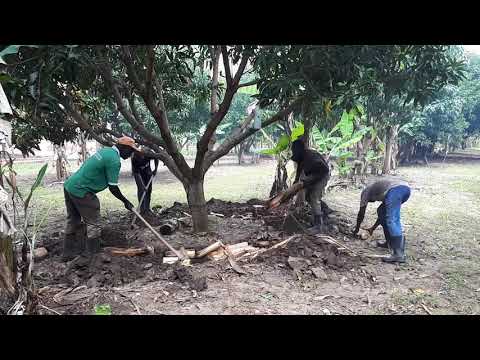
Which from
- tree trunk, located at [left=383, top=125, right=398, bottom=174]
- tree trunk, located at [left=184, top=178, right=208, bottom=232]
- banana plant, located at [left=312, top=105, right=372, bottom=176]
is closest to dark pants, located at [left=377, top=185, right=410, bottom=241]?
tree trunk, located at [left=184, top=178, right=208, bottom=232]

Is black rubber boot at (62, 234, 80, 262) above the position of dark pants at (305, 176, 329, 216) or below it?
below

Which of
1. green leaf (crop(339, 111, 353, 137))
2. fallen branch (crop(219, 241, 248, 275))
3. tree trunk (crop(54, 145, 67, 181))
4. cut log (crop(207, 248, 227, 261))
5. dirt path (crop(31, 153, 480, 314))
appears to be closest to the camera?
dirt path (crop(31, 153, 480, 314))

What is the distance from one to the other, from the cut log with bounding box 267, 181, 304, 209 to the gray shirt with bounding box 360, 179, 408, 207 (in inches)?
50.5

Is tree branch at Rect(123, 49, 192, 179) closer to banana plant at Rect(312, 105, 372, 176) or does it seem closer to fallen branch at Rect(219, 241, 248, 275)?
fallen branch at Rect(219, 241, 248, 275)

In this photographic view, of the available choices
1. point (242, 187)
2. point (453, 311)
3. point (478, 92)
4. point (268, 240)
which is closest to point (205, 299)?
point (268, 240)

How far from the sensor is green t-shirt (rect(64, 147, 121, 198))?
486cm

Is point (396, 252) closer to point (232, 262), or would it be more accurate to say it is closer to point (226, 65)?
point (232, 262)

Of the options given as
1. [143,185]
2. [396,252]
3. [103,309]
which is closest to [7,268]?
[103,309]

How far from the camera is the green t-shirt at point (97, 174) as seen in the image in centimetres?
486

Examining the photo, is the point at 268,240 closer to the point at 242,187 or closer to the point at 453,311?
the point at 453,311

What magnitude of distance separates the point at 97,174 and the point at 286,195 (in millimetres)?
3517

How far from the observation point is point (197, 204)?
618cm

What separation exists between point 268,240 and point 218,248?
3.15 ft

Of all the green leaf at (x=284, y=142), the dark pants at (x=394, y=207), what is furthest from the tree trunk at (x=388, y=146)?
the dark pants at (x=394, y=207)
